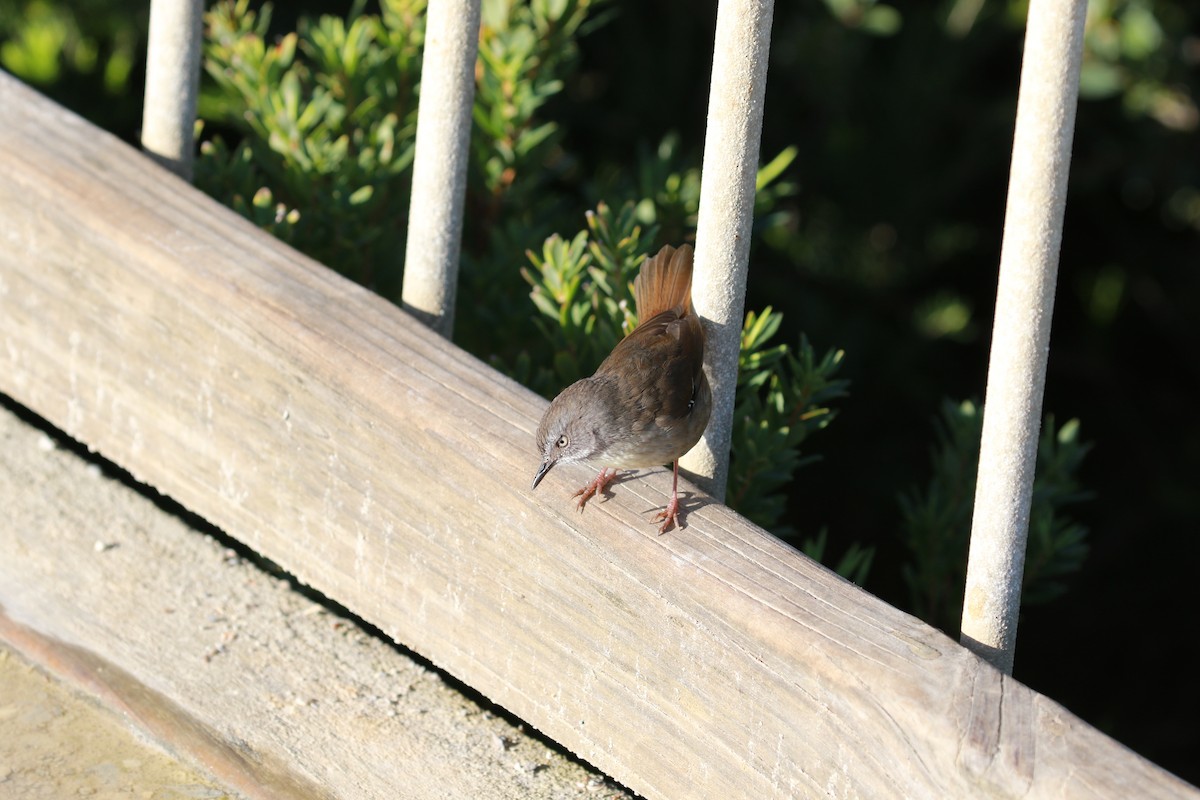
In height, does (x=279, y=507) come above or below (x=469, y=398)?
below

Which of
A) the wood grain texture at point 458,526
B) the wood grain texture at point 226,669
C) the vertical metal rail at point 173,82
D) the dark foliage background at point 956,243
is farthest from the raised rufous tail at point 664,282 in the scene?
the dark foliage background at point 956,243

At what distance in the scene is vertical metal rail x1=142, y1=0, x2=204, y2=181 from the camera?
3.24 m

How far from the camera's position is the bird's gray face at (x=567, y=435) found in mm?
2625

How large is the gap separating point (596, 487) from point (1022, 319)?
33.1 inches

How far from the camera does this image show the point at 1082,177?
17.2 ft

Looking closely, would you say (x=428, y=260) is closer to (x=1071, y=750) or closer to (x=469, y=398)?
(x=469, y=398)

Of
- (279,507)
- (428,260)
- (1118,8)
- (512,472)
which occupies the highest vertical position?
(1118,8)

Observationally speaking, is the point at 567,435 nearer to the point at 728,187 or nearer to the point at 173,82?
the point at 728,187

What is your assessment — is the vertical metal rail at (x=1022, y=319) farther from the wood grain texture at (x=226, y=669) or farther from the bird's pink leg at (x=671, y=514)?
the wood grain texture at (x=226, y=669)

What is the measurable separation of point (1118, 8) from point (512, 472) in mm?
3251

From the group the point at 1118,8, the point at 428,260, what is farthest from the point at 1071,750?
the point at 1118,8

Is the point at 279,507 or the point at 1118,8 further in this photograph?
the point at 1118,8

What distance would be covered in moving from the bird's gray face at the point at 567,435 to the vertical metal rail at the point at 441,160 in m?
0.52

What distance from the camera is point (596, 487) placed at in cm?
265
